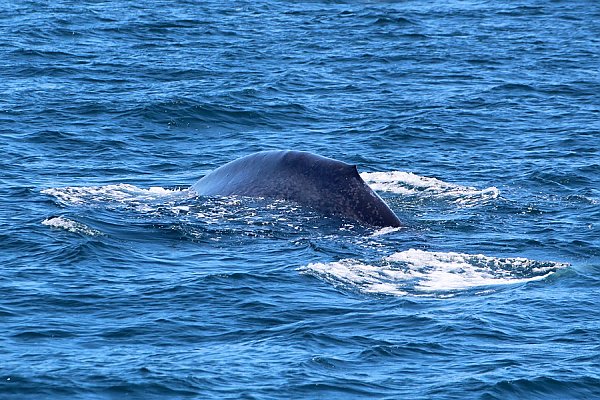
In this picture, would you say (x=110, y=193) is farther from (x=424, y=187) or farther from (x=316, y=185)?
(x=424, y=187)

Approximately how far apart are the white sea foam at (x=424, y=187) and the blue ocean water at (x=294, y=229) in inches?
3.2

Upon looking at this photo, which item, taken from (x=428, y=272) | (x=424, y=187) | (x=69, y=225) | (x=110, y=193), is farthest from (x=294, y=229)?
(x=424, y=187)

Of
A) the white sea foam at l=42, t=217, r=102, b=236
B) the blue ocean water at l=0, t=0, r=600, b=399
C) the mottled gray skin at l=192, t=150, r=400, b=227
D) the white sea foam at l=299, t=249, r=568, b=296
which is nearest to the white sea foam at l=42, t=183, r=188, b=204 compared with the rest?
the blue ocean water at l=0, t=0, r=600, b=399

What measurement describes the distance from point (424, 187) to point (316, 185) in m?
4.48

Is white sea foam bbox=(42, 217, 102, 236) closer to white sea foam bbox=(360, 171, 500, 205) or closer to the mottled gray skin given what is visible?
the mottled gray skin

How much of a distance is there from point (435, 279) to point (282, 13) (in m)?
29.8

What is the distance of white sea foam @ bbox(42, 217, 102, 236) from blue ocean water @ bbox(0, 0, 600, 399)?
0.16 feet

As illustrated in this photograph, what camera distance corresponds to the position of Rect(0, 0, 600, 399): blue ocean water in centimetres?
1286

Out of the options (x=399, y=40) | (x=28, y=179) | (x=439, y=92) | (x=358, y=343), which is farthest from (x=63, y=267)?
(x=399, y=40)

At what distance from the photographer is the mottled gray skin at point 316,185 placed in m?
16.8

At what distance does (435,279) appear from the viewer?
15516 millimetres

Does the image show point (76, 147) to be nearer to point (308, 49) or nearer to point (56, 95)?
point (56, 95)

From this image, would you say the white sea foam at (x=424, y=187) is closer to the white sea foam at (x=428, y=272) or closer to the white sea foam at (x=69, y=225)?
the white sea foam at (x=428, y=272)

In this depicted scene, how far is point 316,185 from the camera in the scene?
17109 millimetres
